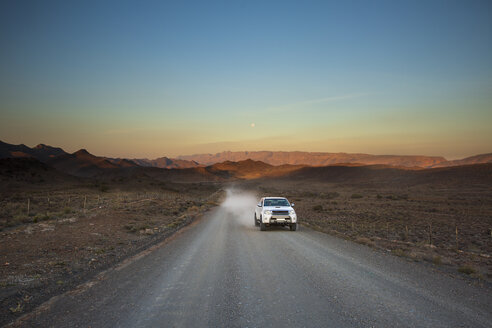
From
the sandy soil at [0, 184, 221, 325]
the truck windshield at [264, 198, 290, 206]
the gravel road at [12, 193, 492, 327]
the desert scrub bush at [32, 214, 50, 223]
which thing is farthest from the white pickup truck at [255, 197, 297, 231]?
the desert scrub bush at [32, 214, 50, 223]

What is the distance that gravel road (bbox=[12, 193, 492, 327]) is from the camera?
516 centimetres

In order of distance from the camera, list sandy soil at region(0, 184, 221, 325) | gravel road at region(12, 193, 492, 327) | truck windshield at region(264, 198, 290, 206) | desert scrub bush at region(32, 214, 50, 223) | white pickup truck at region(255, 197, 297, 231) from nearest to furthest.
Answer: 1. gravel road at region(12, 193, 492, 327)
2. sandy soil at region(0, 184, 221, 325)
3. white pickup truck at region(255, 197, 297, 231)
4. truck windshield at region(264, 198, 290, 206)
5. desert scrub bush at region(32, 214, 50, 223)

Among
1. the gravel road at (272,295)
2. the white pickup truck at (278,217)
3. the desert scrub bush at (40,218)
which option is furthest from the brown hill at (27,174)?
the gravel road at (272,295)

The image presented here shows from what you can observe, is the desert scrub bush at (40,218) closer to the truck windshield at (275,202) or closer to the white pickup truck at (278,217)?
the white pickup truck at (278,217)

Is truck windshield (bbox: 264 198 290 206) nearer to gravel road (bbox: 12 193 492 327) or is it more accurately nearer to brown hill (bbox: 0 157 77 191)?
gravel road (bbox: 12 193 492 327)

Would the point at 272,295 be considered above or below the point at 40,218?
above

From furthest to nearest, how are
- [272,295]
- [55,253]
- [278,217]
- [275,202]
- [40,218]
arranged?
[40,218] → [275,202] → [278,217] → [55,253] → [272,295]

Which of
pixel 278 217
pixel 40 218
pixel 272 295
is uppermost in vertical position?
pixel 272 295

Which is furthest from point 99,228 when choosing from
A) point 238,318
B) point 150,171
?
point 150,171

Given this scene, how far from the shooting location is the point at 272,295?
6398 millimetres

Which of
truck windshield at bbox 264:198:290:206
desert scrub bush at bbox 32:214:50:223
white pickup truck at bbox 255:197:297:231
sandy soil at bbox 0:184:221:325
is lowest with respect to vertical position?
desert scrub bush at bbox 32:214:50:223

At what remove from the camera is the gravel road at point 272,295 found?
5164 mm

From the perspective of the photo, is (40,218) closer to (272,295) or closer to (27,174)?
(272,295)

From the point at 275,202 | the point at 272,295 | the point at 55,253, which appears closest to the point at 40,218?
the point at 55,253
